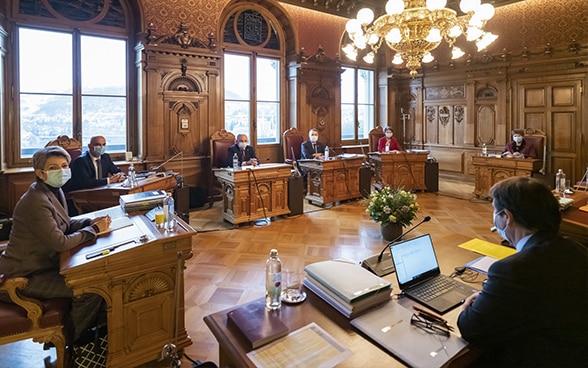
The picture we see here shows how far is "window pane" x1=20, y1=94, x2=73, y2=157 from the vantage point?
5.14 m

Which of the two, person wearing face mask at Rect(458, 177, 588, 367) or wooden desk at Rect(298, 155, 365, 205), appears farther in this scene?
wooden desk at Rect(298, 155, 365, 205)

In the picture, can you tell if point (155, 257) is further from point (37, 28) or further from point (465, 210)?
point (465, 210)

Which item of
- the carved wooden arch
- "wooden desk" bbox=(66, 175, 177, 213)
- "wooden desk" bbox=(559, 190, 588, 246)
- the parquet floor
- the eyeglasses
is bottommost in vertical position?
the parquet floor

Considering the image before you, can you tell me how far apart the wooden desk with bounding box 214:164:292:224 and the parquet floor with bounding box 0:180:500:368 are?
6.7 inches

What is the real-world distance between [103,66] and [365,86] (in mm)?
5807

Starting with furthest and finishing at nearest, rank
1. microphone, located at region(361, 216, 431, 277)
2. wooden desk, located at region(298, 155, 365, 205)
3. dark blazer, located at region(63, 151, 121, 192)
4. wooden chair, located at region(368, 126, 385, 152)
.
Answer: wooden chair, located at region(368, 126, 385, 152)
wooden desk, located at region(298, 155, 365, 205)
dark blazer, located at region(63, 151, 121, 192)
microphone, located at region(361, 216, 431, 277)

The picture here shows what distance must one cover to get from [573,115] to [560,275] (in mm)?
7242

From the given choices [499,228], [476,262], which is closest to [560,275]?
[499,228]

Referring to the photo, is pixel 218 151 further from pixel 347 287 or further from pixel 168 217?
pixel 347 287

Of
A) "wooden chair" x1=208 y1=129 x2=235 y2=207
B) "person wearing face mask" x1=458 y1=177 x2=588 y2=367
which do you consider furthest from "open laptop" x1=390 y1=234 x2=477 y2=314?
"wooden chair" x1=208 y1=129 x2=235 y2=207

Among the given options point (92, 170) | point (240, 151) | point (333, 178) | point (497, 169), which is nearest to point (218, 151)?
point (240, 151)

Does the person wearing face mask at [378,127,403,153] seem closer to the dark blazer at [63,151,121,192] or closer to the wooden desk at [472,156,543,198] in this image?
the wooden desk at [472,156,543,198]

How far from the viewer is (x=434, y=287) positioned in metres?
1.65

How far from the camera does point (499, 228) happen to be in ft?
4.73
